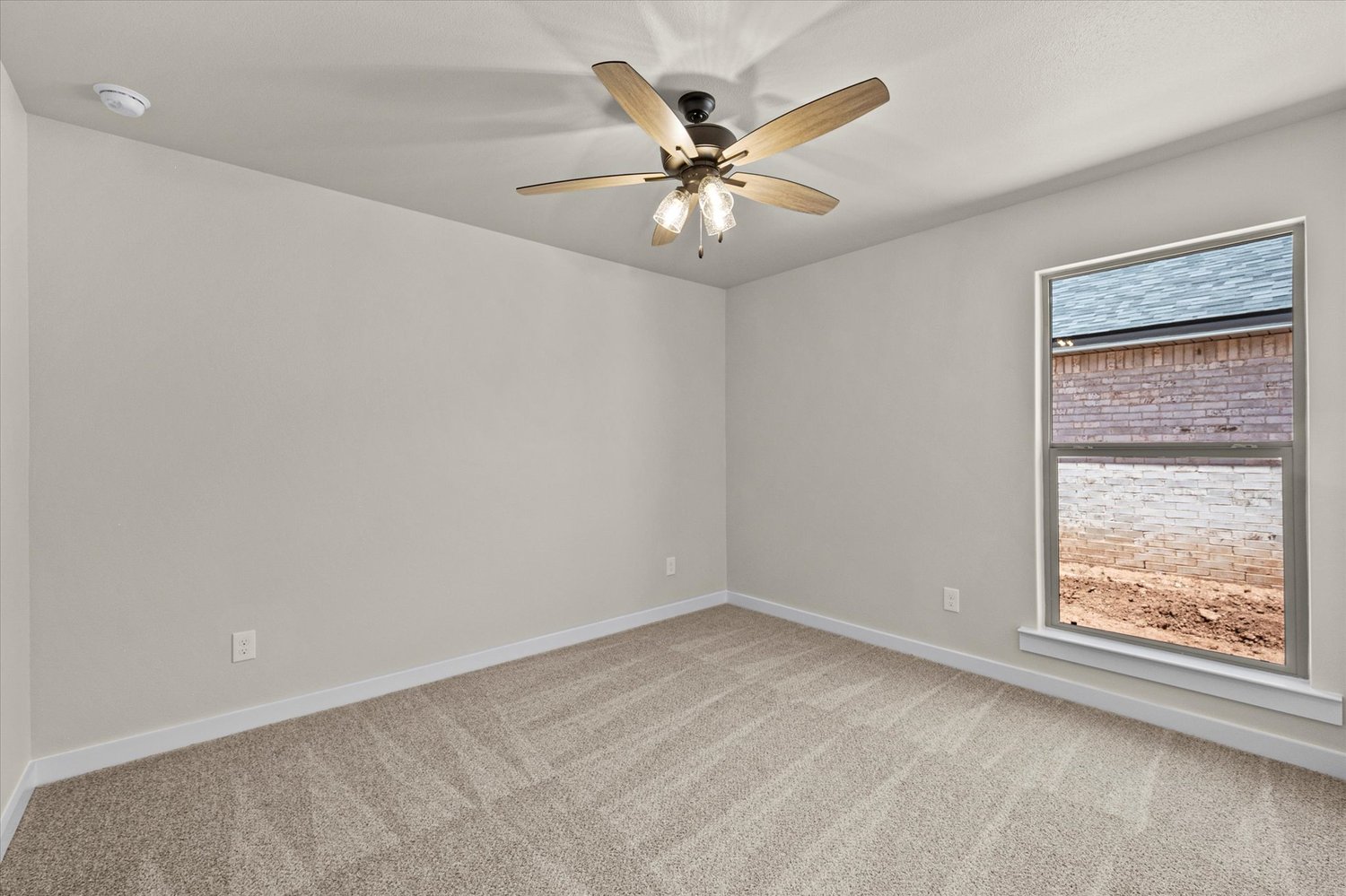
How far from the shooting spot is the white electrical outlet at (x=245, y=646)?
2.56 m

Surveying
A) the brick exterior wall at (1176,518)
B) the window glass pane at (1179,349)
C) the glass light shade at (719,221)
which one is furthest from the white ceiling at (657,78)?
the brick exterior wall at (1176,518)

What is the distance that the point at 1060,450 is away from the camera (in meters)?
2.96

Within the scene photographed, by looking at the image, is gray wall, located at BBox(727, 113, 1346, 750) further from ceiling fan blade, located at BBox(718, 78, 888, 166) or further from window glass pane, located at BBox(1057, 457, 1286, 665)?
ceiling fan blade, located at BBox(718, 78, 888, 166)

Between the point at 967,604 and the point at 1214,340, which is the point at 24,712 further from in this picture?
the point at 1214,340

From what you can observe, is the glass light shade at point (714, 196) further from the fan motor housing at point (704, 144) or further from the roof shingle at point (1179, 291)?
the roof shingle at point (1179, 291)

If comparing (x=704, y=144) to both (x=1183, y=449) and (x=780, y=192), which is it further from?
(x=1183, y=449)

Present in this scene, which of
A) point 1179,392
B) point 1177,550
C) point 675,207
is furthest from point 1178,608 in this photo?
point 675,207

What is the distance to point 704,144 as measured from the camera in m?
2.02

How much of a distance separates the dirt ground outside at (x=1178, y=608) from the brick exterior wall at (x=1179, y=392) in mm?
627

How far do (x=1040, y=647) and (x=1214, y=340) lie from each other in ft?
5.13

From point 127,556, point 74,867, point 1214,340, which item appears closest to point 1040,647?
point 1214,340

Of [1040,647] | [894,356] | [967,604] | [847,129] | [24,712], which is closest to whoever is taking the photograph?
[24,712]

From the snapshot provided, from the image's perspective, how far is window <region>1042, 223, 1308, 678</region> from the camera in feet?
7.77

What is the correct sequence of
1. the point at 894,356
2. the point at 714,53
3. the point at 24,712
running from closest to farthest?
1. the point at 714,53
2. the point at 24,712
3. the point at 894,356
